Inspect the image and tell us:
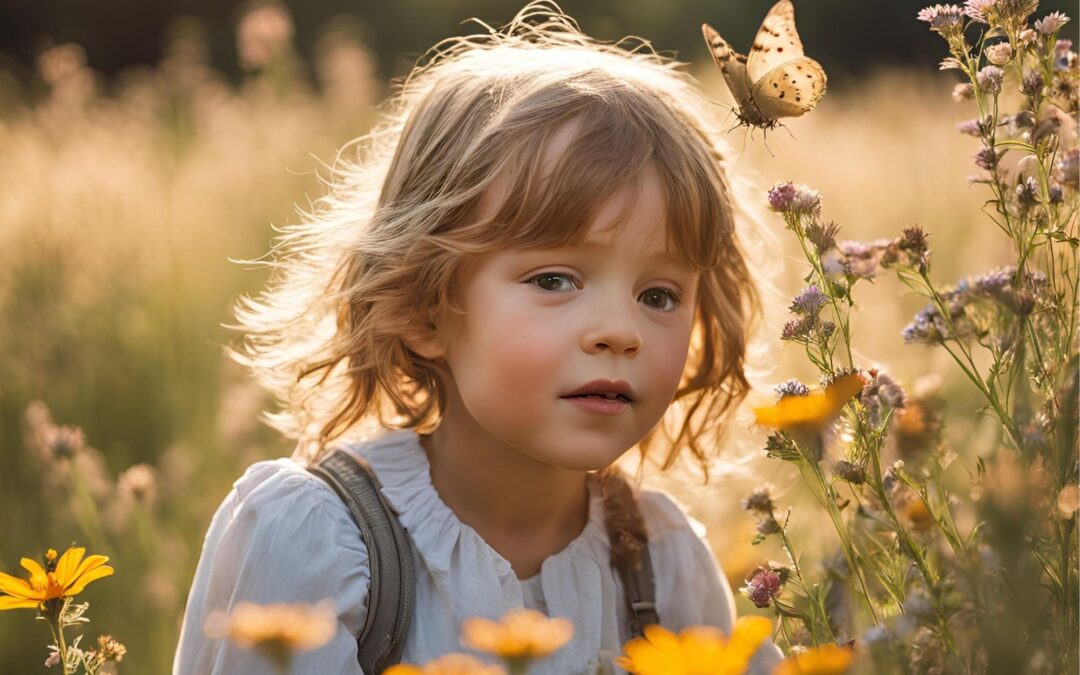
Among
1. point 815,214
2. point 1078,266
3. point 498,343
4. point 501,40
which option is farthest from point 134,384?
point 1078,266

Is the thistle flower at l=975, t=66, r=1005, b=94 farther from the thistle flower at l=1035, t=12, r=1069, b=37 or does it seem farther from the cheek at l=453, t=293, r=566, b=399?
the cheek at l=453, t=293, r=566, b=399

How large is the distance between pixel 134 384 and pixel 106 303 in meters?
0.45

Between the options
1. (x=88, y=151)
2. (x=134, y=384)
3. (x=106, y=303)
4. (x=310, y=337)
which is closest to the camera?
(x=310, y=337)

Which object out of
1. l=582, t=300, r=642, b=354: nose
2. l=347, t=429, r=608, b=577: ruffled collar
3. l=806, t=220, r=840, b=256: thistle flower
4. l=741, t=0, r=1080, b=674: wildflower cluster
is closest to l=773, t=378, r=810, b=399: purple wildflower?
l=741, t=0, r=1080, b=674: wildflower cluster

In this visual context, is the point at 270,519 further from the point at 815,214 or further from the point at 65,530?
the point at 65,530

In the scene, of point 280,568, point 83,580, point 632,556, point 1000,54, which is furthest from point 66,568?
point 1000,54

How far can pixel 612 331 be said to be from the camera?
177cm

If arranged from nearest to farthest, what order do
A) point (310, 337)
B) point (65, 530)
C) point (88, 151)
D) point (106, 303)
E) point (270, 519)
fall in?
point (270, 519) < point (310, 337) < point (65, 530) < point (106, 303) < point (88, 151)

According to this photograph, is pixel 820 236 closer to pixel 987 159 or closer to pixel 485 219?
pixel 987 159

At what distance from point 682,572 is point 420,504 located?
0.53m

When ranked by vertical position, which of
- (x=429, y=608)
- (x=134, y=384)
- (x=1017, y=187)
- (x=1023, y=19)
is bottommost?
(x=429, y=608)

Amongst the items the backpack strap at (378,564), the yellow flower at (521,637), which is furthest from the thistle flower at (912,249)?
the backpack strap at (378,564)

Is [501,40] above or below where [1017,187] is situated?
above

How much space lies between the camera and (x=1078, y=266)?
1.51m
